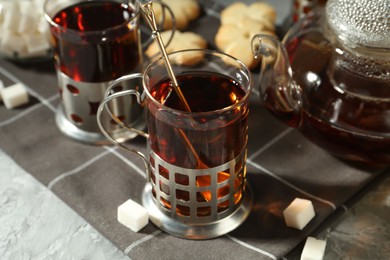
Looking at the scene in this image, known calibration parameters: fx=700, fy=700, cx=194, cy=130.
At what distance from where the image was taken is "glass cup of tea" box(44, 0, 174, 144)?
960 mm

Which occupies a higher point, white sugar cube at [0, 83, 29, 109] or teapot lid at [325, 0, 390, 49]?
teapot lid at [325, 0, 390, 49]

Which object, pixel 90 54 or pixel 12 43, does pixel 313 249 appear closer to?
pixel 90 54

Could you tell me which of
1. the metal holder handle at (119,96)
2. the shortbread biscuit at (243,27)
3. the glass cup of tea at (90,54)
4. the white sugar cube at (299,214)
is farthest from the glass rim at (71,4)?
the white sugar cube at (299,214)

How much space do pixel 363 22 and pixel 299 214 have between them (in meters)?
0.25

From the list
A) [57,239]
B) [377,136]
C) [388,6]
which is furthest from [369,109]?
[57,239]

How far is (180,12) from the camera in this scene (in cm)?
123

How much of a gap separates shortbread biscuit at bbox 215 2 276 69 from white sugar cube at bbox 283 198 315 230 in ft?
0.98

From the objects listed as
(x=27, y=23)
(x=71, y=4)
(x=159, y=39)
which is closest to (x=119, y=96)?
(x=159, y=39)

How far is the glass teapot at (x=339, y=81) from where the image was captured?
0.88 meters

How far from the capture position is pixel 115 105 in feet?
3.32

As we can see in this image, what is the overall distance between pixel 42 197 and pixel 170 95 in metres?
0.24

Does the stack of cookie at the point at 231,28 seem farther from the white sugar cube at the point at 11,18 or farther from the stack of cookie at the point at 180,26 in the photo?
the white sugar cube at the point at 11,18

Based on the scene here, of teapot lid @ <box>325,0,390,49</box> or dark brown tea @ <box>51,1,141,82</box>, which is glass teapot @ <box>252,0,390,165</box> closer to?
teapot lid @ <box>325,0,390,49</box>

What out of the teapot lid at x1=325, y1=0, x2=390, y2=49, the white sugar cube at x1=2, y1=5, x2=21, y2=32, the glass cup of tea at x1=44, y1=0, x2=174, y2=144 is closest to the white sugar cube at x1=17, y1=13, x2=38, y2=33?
the white sugar cube at x1=2, y1=5, x2=21, y2=32
